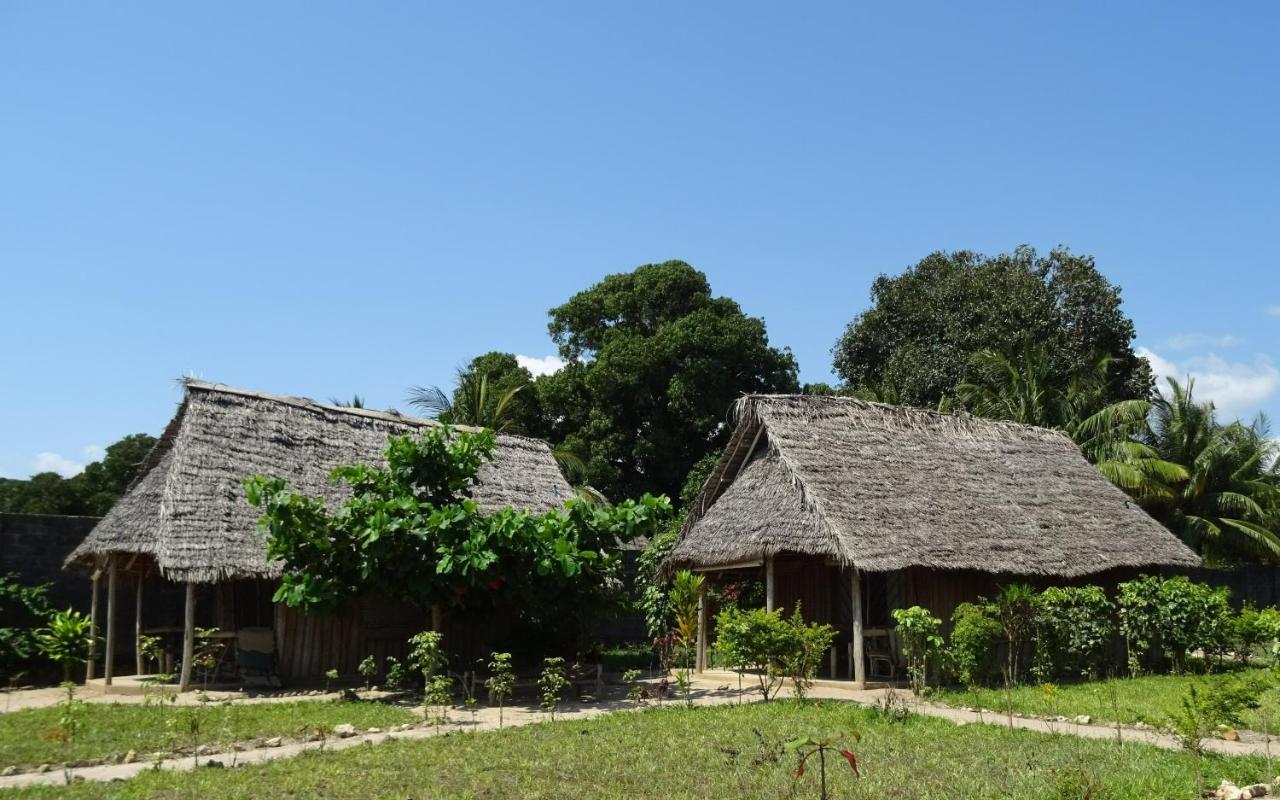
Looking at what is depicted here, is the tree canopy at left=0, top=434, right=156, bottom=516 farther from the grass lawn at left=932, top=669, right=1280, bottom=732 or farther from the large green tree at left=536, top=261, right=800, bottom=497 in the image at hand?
the grass lawn at left=932, top=669, right=1280, bottom=732

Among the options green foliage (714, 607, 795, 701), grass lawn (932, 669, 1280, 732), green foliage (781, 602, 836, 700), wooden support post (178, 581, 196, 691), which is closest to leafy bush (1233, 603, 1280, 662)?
grass lawn (932, 669, 1280, 732)

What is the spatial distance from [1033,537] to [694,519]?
5.26m

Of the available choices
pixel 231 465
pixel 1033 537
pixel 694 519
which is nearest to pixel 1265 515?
pixel 1033 537

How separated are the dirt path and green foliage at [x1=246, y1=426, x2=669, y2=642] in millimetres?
1456

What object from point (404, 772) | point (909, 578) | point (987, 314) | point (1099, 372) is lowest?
point (404, 772)

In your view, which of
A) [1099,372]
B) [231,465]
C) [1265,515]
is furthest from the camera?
[1099,372]

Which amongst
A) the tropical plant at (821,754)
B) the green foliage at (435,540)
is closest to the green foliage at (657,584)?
the green foliage at (435,540)

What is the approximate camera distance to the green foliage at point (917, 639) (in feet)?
41.9

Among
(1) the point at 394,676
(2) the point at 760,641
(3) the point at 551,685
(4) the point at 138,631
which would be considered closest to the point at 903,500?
(2) the point at 760,641

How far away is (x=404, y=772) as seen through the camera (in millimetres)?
8039

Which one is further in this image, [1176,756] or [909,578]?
[909,578]

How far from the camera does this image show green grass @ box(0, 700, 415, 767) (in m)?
9.13

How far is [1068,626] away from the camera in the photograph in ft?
46.5

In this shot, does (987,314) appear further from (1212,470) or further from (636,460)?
(636,460)
